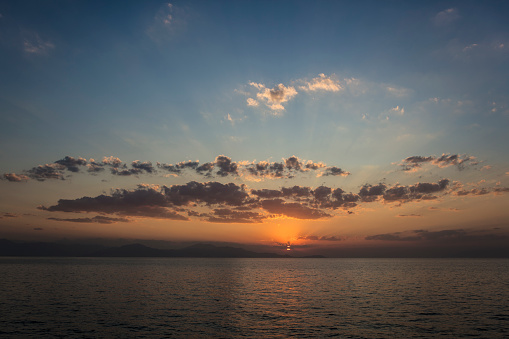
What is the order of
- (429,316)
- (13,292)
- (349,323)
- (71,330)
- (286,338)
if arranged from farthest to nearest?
(13,292), (429,316), (349,323), (71,330), (286,338)

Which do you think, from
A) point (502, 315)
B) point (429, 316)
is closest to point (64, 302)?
point (429, 316)

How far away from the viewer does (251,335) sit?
40.0m

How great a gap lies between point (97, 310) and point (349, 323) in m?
41.8

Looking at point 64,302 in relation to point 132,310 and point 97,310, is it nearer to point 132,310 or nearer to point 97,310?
point 97,310

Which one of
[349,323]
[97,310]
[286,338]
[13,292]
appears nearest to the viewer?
[286,338]

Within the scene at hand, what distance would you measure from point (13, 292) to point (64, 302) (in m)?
24.7

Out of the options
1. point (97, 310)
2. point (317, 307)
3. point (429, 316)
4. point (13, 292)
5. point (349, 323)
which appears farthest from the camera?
point (13, 292)

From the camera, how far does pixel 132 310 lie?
55.7 meters

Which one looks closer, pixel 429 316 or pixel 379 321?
pixel 379 321

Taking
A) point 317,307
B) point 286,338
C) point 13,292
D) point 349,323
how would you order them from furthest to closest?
1. point 13,292
2. point 317,307
3. point 349,323
4. point 286,338

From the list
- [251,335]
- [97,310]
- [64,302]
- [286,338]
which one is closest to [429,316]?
[286,338]

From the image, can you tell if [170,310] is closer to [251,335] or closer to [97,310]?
[97,310]

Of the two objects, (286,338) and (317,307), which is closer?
(286,338)

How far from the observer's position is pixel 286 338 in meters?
38.5
